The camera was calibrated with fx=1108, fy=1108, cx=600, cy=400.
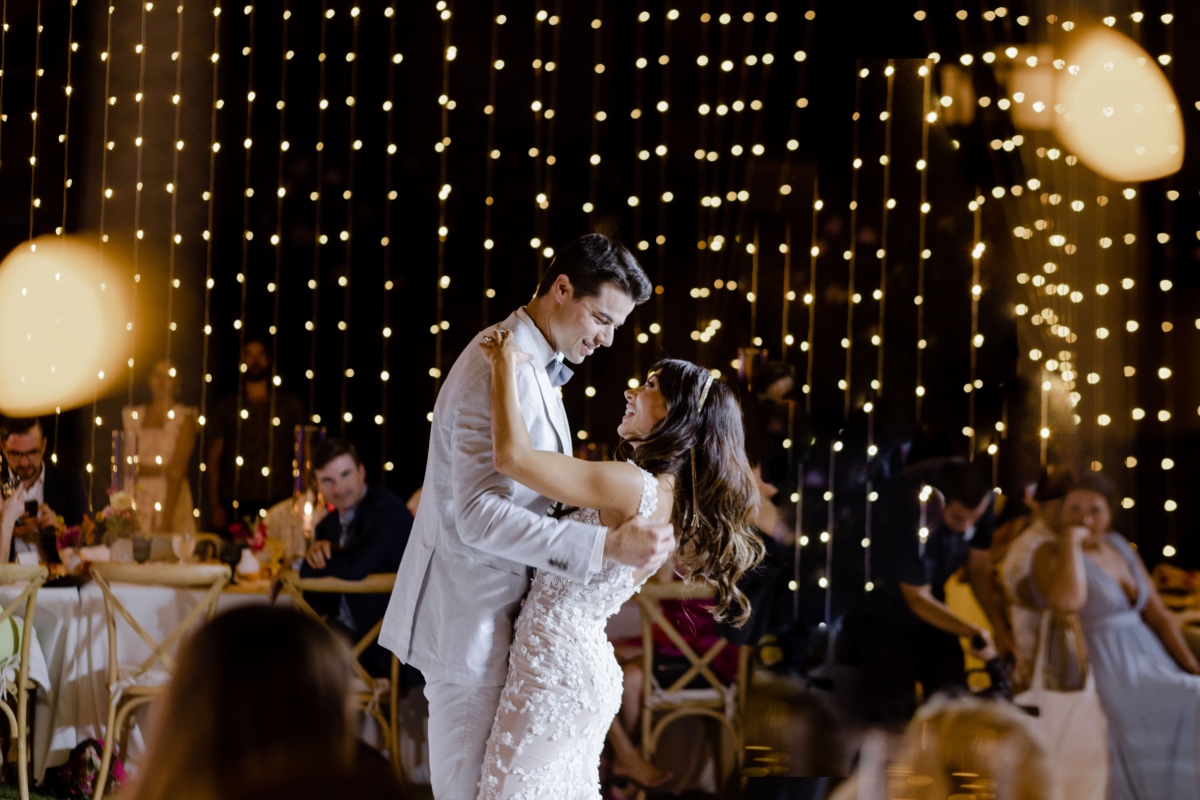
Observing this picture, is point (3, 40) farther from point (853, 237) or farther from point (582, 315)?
point (582, 315)

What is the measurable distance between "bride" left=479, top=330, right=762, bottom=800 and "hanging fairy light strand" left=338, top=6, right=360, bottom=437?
294cm

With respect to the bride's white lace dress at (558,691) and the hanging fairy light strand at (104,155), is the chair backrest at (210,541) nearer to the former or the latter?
the hanging fairy light strand at (104,155)

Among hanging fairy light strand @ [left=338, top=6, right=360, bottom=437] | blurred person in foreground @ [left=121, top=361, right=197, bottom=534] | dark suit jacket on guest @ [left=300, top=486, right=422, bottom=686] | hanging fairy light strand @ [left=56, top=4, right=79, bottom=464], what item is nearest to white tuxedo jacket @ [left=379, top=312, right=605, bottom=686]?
dark suit jacket on guest @ [left=300, top=486, right=422, bottom=686]

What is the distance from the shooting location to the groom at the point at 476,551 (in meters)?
1.89

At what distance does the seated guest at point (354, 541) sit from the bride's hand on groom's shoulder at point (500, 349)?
6.12ft

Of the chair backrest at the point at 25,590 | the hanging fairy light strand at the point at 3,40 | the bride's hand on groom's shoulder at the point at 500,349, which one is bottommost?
the chair backrest at the point at 25,590

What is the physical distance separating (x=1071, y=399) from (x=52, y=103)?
450 cm

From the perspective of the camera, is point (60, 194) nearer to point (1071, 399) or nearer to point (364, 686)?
point (364, 686)

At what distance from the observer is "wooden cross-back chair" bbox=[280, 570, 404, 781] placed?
350 centimetres

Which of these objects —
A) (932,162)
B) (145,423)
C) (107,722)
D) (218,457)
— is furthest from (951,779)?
(145,423)

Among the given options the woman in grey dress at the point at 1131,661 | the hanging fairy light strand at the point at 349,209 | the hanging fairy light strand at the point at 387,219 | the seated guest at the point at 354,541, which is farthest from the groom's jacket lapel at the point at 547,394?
the hanging fairy light strand at the point at 349,209

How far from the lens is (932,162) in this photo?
4.13 m

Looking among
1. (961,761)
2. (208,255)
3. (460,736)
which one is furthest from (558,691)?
(208,255)

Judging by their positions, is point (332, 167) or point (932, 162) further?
point (332, 167)
